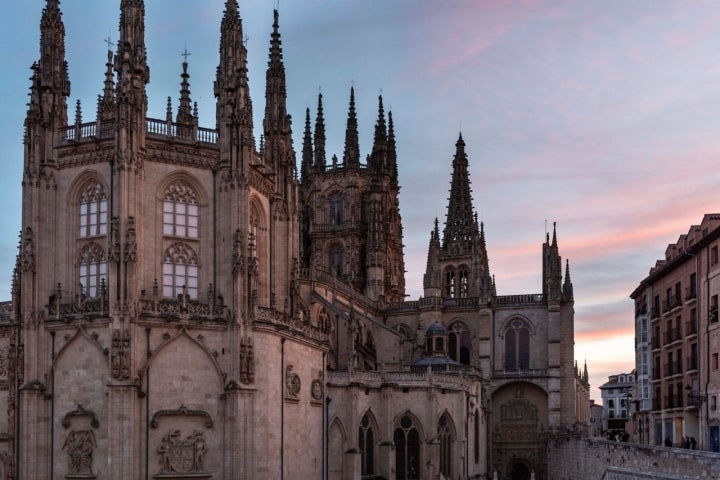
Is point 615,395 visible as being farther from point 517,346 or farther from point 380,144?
point 517,346

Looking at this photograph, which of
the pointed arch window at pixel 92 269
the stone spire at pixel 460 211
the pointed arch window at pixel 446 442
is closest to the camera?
the pointed arch window at pixel 92 269

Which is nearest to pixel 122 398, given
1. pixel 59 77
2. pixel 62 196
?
pixel 62 196

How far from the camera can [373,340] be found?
285ft

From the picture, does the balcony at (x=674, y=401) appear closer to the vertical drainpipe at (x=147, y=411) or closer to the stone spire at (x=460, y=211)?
the vertical drainpipe at (x=147, y=411)

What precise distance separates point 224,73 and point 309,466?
22.2 meters

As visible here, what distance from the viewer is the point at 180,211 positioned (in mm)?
49531

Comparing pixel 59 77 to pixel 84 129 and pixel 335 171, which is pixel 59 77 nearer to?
pixel 84 129

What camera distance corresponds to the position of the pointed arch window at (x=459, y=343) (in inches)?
3583

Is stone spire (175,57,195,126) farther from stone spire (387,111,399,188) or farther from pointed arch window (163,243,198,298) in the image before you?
stone spire (387,111,399,188)

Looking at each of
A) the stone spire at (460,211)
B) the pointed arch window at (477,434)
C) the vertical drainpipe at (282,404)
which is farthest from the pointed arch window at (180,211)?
the stone spire at (460,211)

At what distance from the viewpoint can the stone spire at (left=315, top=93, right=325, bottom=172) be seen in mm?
102938

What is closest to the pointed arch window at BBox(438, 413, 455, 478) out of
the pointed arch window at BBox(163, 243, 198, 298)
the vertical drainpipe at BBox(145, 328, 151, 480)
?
the pointed arch window at BBox(163, 243, 198, 298)

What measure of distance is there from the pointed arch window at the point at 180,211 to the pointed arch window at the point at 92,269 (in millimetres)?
3421

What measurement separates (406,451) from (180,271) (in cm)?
2596
